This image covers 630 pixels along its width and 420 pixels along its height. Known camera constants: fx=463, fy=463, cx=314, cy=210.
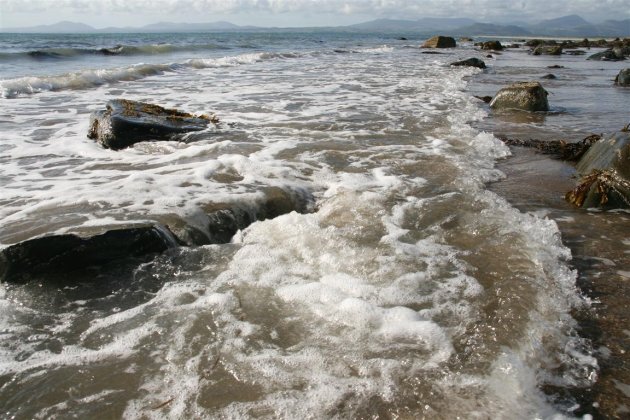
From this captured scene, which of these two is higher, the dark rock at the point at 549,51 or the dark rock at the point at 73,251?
the dark rock at the point at 549,51

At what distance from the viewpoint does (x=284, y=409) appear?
2266 millimetres

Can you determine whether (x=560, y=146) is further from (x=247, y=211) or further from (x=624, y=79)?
(x=624, y=79)

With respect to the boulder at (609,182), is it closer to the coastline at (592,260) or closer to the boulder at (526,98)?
the coastline at (592,260)

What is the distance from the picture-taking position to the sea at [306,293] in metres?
2.37

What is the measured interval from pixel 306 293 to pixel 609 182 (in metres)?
3.83

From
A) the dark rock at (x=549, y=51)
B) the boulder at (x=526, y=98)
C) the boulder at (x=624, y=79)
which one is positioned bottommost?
the boulder at (x=526, y=98)

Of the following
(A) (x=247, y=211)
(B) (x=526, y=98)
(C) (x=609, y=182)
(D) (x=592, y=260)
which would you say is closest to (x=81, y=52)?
(B) (x=526, y=98)

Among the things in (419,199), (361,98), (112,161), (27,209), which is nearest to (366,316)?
(419,199)

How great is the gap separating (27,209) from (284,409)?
3756 millimetres

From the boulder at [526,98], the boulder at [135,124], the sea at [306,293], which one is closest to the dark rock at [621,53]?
the boulder at [526,98]

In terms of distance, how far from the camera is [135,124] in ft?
24.5

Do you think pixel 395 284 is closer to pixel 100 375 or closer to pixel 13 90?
pixel 100 375

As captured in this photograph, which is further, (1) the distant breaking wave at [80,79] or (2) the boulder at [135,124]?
(1) the distant breaking wave at [80,79]

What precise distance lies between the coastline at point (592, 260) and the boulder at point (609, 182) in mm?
138
